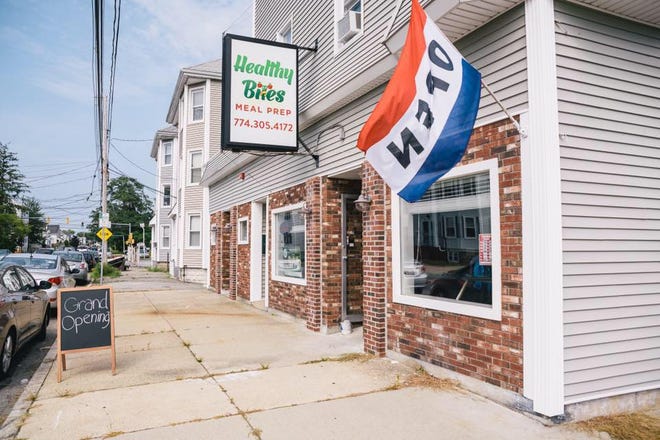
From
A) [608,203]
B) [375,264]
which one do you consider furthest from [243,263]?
[608,203]

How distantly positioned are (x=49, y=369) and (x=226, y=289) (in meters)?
9.44

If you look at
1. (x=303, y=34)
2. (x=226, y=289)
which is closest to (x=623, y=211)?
(x=303, y=34)

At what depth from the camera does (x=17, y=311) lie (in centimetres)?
648

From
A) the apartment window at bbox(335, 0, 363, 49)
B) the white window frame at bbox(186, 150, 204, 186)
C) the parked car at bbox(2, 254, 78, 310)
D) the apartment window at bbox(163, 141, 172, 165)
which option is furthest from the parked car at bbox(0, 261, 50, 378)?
the apartment window at bbox(163, 141, 172, 165)

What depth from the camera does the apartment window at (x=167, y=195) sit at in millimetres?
35616

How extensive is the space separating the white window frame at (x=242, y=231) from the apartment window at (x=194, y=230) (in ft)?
31.4

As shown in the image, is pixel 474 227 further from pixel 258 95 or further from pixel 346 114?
pixel 258 95

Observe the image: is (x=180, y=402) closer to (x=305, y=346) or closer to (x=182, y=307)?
(x=305, y=346)

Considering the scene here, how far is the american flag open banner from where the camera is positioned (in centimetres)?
392

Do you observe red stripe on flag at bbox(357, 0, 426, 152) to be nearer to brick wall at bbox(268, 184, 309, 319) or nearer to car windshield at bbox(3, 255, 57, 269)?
brick wall at bbox(268, 184, 309, 319)

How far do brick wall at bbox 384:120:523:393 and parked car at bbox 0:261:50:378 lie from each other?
16.4 ft

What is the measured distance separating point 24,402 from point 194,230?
1845 cm

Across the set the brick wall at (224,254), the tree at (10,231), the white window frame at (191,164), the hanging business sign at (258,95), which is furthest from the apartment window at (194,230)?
the tree at (10,231)

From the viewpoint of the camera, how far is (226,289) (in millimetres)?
15828
